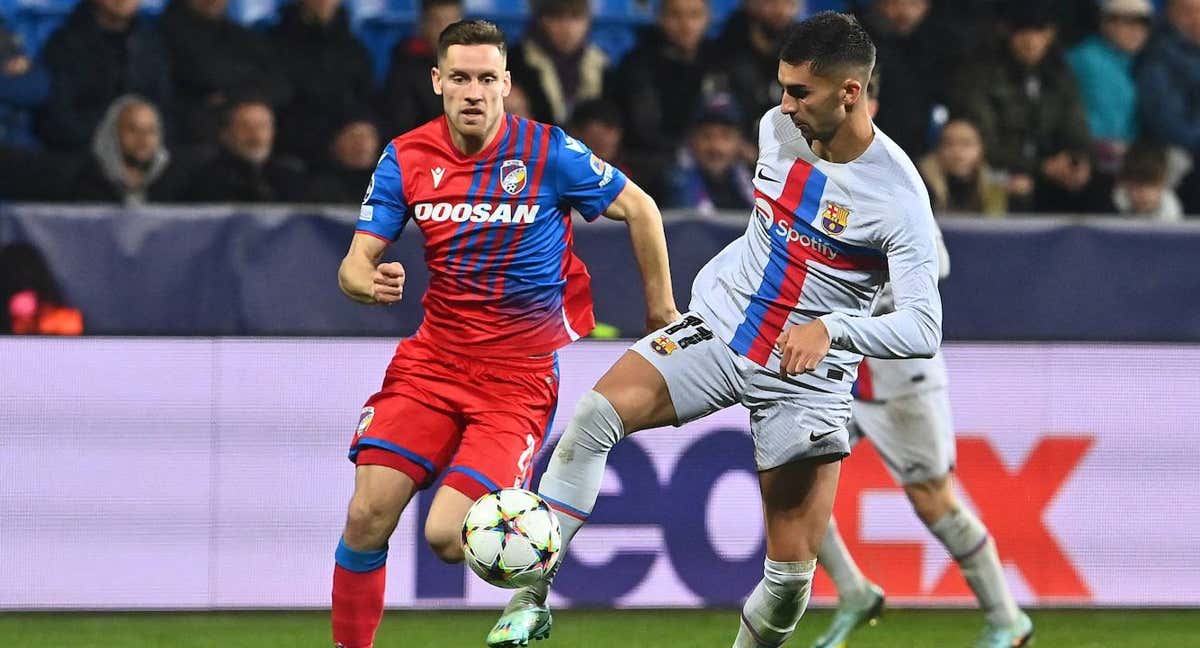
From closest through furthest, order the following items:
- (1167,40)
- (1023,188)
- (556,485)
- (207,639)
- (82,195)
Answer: (556,485), (207,639), (82,195), (1023,188), (1167,40)

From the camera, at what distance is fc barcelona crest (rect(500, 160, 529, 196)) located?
A: 5.88 meters

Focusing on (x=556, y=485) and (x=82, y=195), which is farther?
(x=82, y=195)

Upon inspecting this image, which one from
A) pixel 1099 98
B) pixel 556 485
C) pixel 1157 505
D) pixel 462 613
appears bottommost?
pixel 462 613

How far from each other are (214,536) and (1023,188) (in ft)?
16.9

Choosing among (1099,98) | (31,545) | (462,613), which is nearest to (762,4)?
(1099,98)

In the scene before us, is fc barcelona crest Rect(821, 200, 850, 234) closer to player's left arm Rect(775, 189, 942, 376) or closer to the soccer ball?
player's left arm Rect(775, 189, 942, 376)

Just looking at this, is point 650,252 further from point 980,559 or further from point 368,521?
point 980,559

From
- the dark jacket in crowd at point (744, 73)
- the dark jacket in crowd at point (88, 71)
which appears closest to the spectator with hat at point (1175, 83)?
the dark jacket in crowd at point (744, 73)

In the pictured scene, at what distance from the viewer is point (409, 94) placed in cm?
1027

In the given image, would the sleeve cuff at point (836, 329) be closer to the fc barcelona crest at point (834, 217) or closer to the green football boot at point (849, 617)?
the fc barcelona crest at point (834, 217)

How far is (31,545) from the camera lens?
292 inches

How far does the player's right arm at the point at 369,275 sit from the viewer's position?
5.39m

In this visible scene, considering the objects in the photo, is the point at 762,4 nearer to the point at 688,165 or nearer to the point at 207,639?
the point at 688,165

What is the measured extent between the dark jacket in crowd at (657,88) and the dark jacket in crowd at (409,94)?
101 centimetres
